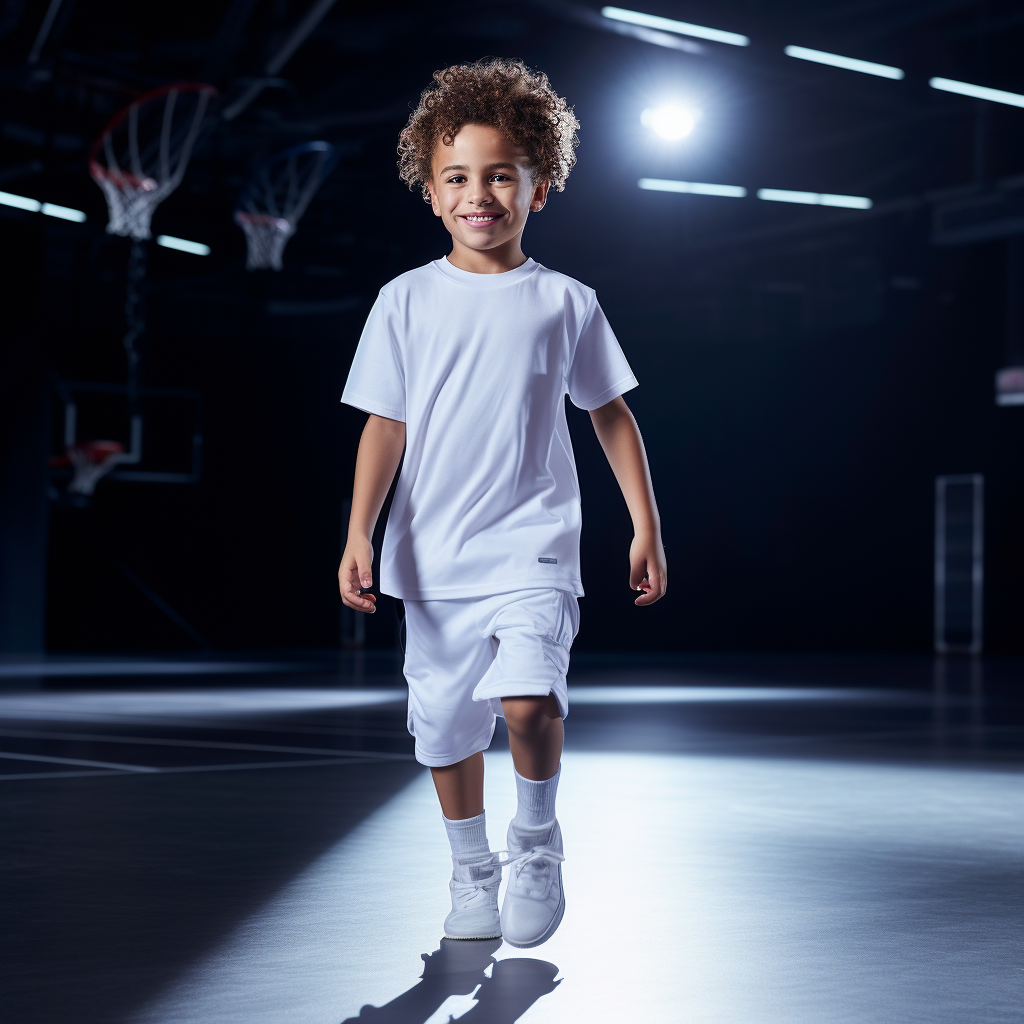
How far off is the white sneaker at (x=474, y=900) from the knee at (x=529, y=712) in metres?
0.28

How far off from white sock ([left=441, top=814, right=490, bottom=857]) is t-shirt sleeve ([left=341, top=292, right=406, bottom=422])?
692 millimetres

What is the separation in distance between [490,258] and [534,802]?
3.03 ft

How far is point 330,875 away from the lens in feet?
10.1

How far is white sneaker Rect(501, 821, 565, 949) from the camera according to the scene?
2.39m

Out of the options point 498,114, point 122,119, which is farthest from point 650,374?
point 498,114

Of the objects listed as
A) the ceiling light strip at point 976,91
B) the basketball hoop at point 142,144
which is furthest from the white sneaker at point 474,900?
the ceiling light strip at point 976,91

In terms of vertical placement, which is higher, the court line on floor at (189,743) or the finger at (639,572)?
the finger at (639,572)

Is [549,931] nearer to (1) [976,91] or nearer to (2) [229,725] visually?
(2) [229,725]

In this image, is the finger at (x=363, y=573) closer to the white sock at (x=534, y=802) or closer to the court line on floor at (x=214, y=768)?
the white sock at (x=534, y=802)

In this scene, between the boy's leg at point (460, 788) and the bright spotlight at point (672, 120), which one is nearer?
the boy's leg at point (460, 788)

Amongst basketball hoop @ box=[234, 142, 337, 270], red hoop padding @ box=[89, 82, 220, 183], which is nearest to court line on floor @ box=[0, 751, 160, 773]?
red hoop padding @ box=[89, 82, 220, 183]

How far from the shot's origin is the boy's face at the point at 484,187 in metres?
2.60

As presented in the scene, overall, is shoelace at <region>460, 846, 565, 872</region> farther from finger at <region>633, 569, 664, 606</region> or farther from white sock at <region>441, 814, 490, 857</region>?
finger at <region>633, 569, 664, 606</region>

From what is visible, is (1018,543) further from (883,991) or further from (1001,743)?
(883,991)
